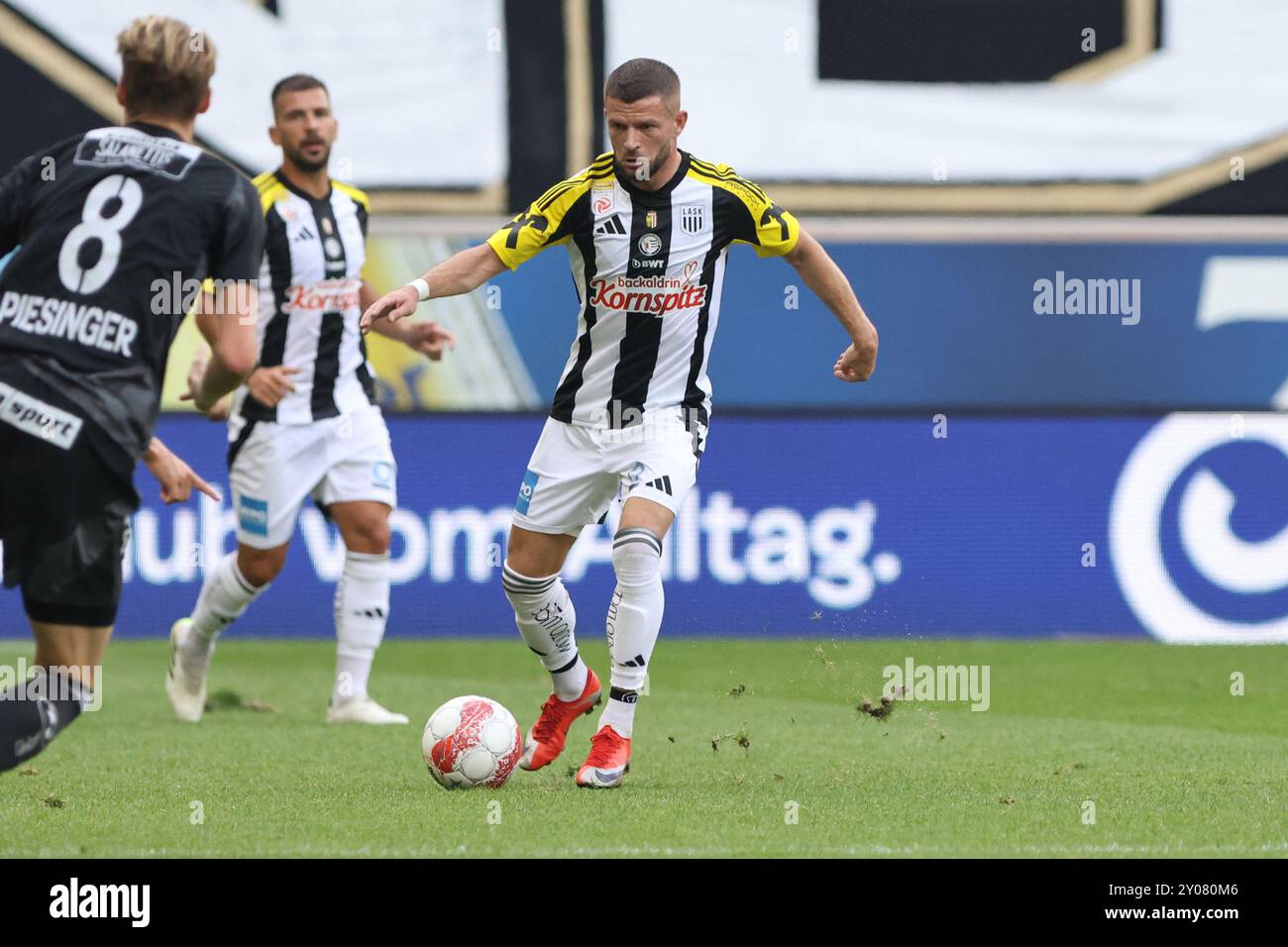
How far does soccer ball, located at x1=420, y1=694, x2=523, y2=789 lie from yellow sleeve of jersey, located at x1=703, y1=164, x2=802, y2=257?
67.7 inches

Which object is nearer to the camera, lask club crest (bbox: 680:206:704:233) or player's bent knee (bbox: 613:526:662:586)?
player's bent knee (bbox: 613:526:662:586)

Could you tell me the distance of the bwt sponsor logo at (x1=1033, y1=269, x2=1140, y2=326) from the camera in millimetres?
12391

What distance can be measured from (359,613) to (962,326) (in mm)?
5380

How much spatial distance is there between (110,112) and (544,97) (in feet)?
9.00

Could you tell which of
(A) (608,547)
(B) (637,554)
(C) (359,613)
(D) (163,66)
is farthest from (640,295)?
(A) (608,547)

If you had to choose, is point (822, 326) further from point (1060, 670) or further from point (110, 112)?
point (110, 112)

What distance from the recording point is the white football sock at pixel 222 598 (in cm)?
830

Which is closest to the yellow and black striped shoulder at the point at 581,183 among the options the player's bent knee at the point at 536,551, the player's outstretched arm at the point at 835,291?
the player's outstretched arm at the point at 835,291

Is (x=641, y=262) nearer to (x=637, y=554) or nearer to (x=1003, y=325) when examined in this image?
(x=637, y=554)

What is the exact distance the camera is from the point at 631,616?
20.5ft

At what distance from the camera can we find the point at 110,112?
12641 millimetres

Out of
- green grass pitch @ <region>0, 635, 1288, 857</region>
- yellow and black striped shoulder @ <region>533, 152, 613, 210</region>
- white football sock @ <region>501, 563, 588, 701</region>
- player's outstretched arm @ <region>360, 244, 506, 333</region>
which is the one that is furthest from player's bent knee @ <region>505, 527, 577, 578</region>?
yellow and black striped shoulder @ <region>533, 152, 613, 210</region>

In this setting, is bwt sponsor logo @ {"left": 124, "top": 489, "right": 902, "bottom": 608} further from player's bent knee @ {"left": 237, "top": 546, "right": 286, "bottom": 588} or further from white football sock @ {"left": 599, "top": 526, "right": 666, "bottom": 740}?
white football sock @ {"left": 599, "top": 526, "right": 666, "bottom": 740}

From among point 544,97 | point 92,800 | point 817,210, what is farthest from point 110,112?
point 92,800
